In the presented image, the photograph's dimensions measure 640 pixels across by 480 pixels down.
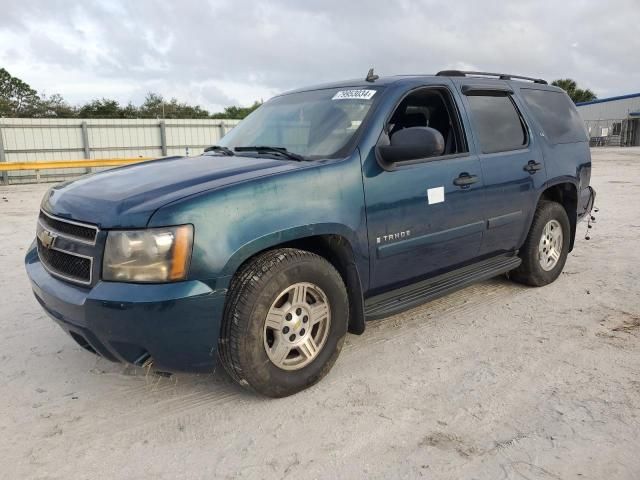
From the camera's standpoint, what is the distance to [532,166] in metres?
4.45

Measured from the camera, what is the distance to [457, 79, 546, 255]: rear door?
406 centimetres

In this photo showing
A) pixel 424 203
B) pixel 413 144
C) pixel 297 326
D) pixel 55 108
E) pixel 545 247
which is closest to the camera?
pixel 297 326

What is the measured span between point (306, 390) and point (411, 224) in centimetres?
124

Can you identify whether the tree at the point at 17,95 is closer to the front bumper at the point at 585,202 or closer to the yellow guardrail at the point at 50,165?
the yellow guardrail at the point at 50,165

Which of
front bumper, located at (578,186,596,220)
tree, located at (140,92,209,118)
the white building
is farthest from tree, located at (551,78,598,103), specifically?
front bumper, located at (578,186,596,220)

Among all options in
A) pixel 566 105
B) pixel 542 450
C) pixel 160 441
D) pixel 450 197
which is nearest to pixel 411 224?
pixel 450 197

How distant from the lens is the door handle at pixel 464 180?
3721mm

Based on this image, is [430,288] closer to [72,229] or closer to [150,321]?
[150,321]

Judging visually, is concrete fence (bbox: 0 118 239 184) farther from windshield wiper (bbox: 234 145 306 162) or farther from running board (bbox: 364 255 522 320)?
running board (bbox: 364 255 522 320)

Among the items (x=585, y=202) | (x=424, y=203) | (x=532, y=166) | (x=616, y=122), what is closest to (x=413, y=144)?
(x=424, y=203)

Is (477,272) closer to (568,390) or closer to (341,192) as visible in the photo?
(568,390)

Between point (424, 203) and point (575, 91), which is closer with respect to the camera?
point (424, 203)

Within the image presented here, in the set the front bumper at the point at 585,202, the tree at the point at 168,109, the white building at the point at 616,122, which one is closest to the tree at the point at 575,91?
the white building at the point at 616,122

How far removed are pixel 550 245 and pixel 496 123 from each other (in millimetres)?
1401
